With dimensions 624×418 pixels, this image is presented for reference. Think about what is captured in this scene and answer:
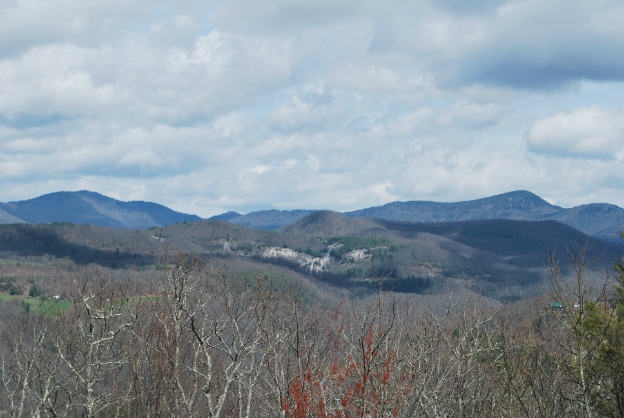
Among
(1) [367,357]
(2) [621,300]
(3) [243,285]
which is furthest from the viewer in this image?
(3) [243,285]

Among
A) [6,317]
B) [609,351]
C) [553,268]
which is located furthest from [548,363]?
[6,317]

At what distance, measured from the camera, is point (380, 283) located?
1095 centimetres

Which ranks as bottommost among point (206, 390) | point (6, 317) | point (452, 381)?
point (6, 317)

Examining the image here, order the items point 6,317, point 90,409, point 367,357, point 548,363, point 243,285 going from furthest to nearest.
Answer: point 6,317 < point 548,363 < point 243,285 < point 90,409 < point 367,357

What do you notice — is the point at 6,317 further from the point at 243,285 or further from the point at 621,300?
the point at 621,300

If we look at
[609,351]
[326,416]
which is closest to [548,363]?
[609,351]

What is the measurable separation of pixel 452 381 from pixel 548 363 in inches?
769

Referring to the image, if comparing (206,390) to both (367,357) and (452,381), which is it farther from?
(452,381)

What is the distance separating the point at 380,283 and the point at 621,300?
665 inches

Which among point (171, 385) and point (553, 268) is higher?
point (553, 268)

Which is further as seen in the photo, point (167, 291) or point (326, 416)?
point (167, 291)

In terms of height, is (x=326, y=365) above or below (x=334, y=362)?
below

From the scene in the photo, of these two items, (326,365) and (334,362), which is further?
(326,365)

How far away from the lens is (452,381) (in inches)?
952
